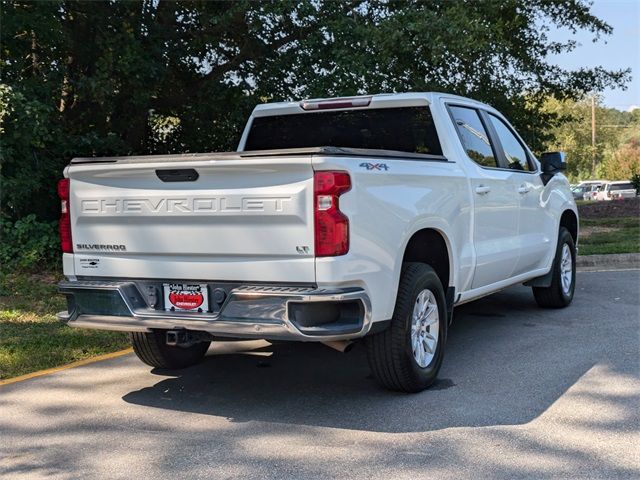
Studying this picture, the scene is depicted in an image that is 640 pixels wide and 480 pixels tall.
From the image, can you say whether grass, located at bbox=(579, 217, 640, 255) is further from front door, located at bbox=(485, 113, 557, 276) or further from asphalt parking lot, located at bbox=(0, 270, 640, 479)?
asphalt parking lot, located at bbox=(0, 270, 640, 479)

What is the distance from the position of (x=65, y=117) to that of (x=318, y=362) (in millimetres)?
8119

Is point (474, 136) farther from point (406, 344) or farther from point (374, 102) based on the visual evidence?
point (406, 344)

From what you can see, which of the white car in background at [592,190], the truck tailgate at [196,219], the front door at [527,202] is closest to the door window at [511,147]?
the front door at [527,202]

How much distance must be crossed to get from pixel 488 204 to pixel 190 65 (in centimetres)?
871

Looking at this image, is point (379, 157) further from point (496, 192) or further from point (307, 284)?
point (496, 192)

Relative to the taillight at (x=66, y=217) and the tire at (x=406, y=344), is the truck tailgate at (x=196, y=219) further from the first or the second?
the tire at (x=406, y=344)

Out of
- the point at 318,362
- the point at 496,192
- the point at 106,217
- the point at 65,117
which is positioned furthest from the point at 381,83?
the point at 106,217

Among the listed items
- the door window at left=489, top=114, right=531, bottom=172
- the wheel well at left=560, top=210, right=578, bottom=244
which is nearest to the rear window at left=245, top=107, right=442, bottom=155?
the door window at left=489, top=114, right=531, bottom=172

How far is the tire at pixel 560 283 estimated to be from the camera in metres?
8.36

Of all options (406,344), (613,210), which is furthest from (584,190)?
(406,344)

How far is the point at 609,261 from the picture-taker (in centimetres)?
1222

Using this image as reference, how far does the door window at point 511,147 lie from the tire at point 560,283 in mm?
1165

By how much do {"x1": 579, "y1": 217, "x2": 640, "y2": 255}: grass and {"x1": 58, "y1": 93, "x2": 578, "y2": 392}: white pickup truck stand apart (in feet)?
23.9

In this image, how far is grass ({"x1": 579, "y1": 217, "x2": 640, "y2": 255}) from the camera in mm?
12938
